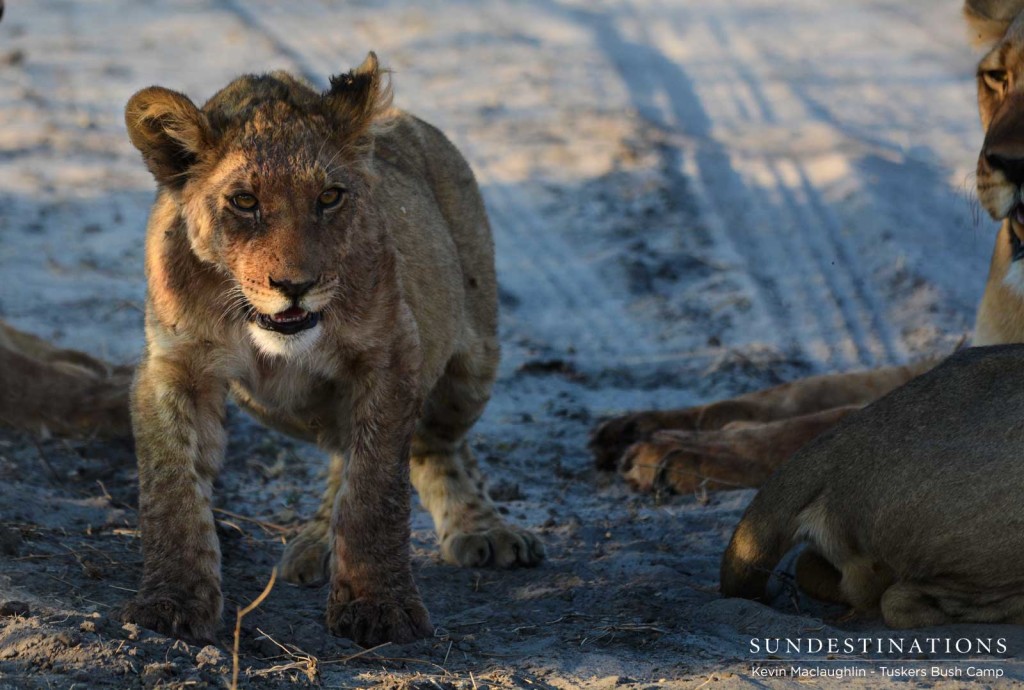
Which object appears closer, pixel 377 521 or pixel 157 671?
pixel 157 671

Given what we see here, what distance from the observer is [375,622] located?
3.94 metres

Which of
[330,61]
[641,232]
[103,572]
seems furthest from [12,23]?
[103,572]

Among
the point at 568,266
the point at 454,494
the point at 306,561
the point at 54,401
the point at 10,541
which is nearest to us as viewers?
the point at 10,541

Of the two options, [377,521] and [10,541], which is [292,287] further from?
[10,541]

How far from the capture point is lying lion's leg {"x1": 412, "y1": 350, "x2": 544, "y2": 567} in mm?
5160

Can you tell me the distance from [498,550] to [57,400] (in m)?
2.40

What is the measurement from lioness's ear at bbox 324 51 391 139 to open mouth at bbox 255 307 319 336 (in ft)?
2.03

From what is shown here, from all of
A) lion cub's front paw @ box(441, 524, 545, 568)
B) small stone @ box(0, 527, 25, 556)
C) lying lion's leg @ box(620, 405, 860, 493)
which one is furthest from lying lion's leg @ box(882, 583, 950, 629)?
small stone @ box(0, 527, 25, 556)

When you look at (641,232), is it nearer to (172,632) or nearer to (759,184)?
(759,184)

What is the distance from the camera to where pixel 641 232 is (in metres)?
9.41

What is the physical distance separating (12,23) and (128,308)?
5.15m

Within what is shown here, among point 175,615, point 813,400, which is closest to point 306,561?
point 175,615

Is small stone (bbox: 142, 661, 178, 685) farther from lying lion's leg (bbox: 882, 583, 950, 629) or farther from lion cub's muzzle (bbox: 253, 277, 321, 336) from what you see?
lying lion's leg (bbox: 882, 583, 950, 629)

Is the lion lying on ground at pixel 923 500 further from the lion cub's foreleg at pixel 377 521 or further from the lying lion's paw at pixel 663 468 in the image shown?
the lying lion's paw at pixel 663 468
